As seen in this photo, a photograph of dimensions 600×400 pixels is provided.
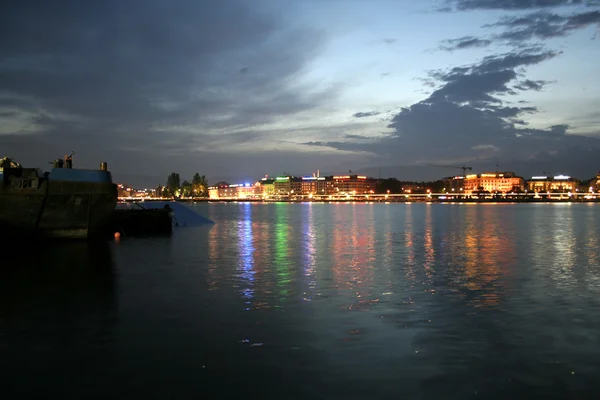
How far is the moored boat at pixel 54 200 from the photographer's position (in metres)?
33.0

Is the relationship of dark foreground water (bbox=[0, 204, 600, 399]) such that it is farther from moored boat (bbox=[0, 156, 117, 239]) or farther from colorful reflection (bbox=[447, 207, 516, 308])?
moored boat (bbox=[0, 156, 117, 239])

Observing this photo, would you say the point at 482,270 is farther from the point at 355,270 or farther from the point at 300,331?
the point at 300,331

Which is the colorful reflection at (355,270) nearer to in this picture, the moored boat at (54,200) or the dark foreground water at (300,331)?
the dark foreground water at (300,331)

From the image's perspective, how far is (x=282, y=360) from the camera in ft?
32.3

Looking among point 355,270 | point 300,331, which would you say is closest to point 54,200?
point 355,270

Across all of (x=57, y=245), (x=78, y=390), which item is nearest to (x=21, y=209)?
(x=57, y=245)

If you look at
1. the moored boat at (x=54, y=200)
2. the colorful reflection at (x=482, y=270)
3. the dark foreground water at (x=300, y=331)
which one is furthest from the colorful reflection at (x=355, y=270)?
the moored boat at (x=54, y=200)

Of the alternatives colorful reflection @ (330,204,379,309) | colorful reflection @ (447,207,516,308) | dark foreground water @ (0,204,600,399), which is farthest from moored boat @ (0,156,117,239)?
colorful reflection @ (447,207,516,308)

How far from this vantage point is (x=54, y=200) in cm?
3369

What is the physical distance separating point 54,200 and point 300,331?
2688 centimetres

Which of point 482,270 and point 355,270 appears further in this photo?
point 355,270

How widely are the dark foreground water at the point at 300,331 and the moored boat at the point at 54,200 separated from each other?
32.4ft

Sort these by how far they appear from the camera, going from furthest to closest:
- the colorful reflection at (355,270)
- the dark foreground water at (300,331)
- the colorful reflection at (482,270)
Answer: the colorful reflection at (482,270) → the colorful reflection at (355,270) → the dark foreground water at (300,331)

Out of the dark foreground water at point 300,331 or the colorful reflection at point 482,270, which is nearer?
the dark foreground water at point 300,331
